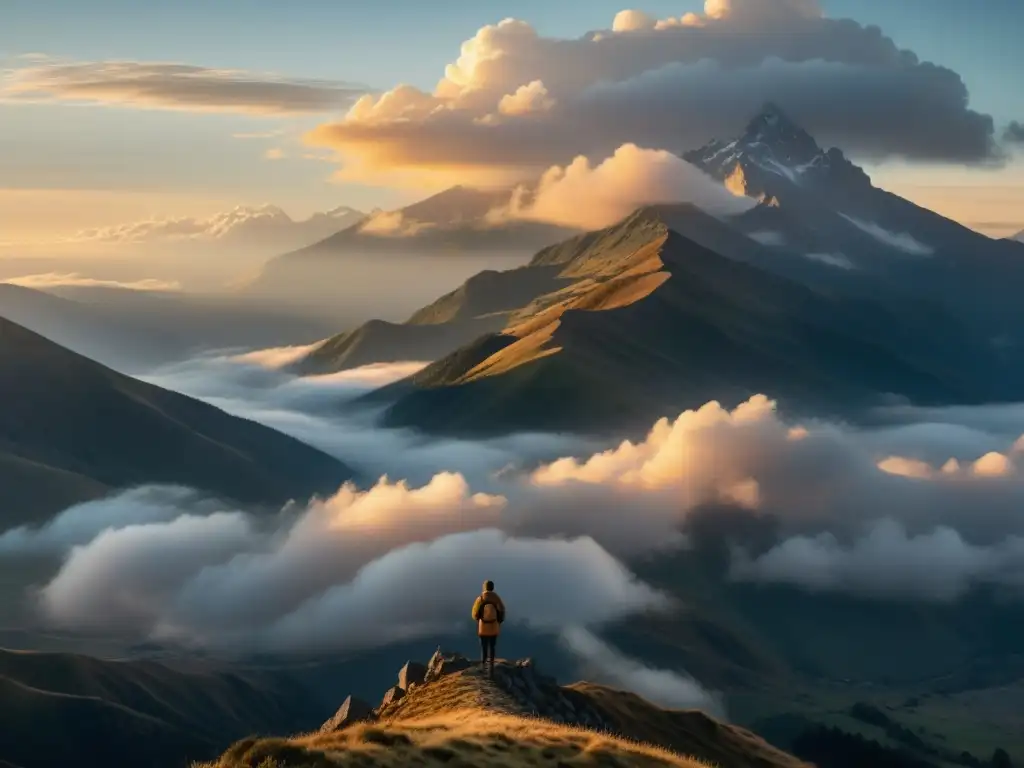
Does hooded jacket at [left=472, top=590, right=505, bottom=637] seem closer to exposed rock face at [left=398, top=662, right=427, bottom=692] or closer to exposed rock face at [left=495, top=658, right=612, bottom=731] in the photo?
exposed rock face at [left=495, top=658, right=612, bottom=731]

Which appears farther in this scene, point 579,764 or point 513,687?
point 513,687

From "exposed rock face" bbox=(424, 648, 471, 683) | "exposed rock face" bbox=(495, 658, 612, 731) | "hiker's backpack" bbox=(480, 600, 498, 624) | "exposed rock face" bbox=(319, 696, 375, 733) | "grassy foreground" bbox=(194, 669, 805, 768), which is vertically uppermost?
"hiker's backpack" bbox=(480, 600, 498, 624)

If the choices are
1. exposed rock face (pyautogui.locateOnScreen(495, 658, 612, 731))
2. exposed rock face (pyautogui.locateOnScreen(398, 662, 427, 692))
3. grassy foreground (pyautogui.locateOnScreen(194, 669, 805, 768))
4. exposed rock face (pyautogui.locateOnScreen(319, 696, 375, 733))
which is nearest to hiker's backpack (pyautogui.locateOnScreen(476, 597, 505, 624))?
grassy foreground (pyautogui.locateOnScreen(194, 669, 805, 768))

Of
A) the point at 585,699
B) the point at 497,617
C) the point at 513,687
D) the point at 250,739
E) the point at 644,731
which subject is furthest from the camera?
the point at 644,731

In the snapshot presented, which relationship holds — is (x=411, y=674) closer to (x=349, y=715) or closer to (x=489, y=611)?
(x=349, y=715)

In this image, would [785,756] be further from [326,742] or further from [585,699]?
[326,742]

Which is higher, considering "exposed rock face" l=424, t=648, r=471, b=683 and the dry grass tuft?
the dry grass tuft

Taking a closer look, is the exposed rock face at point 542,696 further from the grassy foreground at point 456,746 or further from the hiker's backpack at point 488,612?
the hiker's backpack at point 488,612

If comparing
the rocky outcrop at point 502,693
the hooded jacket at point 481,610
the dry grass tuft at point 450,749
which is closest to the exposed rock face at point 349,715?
the rocky outcrop at point 502,693

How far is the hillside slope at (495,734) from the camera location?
5034 cm

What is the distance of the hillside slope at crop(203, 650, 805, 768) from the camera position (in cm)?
5034

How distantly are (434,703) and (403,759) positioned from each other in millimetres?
37863

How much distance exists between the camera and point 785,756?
158m

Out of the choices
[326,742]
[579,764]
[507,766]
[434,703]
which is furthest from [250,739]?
[434,703]
